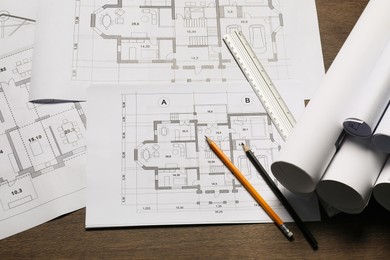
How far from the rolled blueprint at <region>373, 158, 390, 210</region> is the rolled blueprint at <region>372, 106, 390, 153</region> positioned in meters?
0.03

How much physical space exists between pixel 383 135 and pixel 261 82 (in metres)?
0.20

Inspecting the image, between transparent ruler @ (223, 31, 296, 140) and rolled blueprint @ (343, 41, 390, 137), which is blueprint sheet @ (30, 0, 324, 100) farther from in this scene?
rolled blueprint @ (343, 41, 390, 137)

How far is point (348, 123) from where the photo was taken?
0.60 meters

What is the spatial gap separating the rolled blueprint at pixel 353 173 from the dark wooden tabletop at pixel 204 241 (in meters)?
0.05

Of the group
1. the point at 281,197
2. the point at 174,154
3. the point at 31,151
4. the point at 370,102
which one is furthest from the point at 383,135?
the point at 31,151

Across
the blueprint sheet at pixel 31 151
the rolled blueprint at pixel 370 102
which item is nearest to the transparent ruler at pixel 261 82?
the rolled blueprint at pixel 370 102

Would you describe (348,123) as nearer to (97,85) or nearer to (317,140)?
(317,140)

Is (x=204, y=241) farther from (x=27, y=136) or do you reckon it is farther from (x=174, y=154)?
(x=27, y=136)

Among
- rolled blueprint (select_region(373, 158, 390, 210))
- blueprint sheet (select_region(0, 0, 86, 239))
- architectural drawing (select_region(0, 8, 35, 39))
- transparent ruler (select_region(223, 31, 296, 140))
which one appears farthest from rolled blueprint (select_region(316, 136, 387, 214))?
architectural drawing (select_region(0, 8, 35, 39))

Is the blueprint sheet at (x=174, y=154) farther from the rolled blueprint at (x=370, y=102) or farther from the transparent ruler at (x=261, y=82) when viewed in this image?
the rolled blueprint at (x=370, y=102)

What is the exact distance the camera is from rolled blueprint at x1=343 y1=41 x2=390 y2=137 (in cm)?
59

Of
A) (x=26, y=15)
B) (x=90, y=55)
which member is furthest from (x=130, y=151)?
(x=26, y=15)

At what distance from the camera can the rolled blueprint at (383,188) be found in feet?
1.94

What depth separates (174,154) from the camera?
26.9 inches
